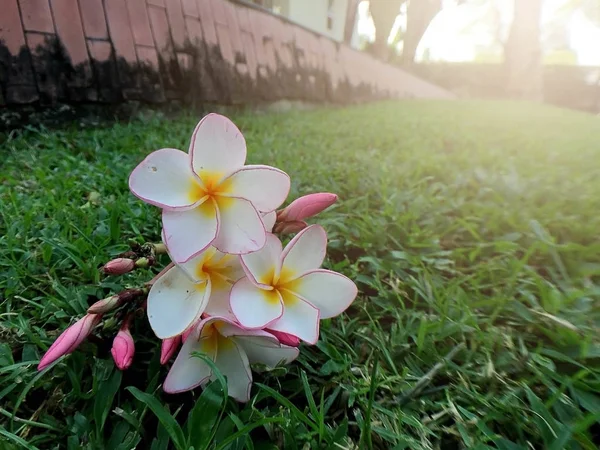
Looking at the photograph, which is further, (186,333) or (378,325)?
(378,325)

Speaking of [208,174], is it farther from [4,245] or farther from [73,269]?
[4,245]

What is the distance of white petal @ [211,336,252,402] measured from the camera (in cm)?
66

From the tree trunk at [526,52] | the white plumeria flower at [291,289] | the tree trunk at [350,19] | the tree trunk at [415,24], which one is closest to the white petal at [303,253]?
the white plumeria flower at [291,289]

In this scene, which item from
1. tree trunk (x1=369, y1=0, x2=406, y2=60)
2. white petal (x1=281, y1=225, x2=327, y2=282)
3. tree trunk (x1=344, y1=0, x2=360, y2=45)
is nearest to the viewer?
white petal (x1=281, y1=225, x2=327, y2=282)

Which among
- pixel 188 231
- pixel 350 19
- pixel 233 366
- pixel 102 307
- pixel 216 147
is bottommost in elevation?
pixel 233 366

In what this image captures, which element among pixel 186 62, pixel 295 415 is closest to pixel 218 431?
pixel 295 415

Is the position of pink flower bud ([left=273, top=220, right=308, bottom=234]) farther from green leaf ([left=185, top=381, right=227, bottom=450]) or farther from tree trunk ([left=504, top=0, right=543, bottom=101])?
tree trunk ([left=504, top=0, right=543, bottom=101])

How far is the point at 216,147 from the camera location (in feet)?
2.14

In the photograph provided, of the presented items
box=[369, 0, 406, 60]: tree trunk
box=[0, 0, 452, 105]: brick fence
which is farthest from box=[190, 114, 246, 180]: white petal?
box=[369, 0, 406, 60]: tree trunk

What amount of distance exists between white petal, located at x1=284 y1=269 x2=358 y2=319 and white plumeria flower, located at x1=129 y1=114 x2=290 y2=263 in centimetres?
12

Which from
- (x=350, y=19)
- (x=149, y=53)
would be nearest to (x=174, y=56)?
(x=149, y=53)

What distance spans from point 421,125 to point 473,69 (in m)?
16.0

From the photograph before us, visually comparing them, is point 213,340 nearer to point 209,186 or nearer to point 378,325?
point 209,186

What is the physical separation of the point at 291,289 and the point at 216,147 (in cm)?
24
